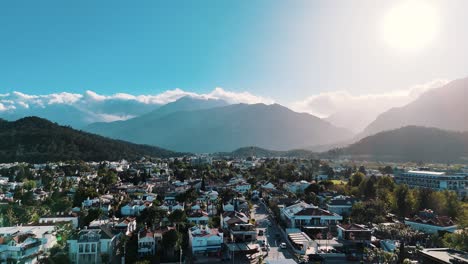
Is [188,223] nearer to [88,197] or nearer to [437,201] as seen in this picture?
[88,197]

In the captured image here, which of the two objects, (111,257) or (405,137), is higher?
(405,137)

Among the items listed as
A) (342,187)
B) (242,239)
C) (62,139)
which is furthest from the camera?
(62,139)

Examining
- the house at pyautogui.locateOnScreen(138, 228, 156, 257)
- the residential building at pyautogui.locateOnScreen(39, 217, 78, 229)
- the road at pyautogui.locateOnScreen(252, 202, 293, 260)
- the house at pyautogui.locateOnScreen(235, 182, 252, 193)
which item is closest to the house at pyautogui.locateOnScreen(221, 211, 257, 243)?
the road at pyautogui.locateOnScreen(252, 202, 293, 260)

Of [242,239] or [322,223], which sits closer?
[242,239]

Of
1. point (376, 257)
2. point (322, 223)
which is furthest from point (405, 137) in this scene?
point (376, 257)

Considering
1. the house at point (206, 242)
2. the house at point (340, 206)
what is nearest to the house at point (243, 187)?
the house at point (340, 206)

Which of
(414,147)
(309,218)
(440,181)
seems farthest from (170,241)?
(414,147)

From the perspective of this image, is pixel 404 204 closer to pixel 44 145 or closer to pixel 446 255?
pixel 446 255

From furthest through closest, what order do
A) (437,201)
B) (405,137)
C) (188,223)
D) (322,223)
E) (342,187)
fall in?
(405,137) < (342,187) < (437,201) < (322,223) < (188,223)
